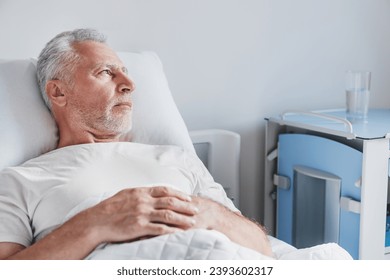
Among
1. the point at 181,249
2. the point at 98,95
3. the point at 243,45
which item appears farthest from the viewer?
the point at 243,45

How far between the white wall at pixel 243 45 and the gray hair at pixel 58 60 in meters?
0.29

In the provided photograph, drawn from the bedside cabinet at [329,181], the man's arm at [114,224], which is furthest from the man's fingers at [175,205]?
the bedside cabinet at [329,181]

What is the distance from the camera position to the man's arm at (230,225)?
4.17ft

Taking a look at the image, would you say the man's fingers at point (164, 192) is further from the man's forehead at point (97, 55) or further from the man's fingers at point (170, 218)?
the man's forehead at point (97, 55)

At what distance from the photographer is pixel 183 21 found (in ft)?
6.67

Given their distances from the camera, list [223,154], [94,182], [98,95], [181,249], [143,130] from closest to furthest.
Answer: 1. [181,249]
2. [94,182]
3. [98,95]
4. [143,130]
5. [223,154]

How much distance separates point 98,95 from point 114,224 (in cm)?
45

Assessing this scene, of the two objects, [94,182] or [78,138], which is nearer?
[94,182]

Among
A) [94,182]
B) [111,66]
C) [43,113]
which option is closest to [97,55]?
[111,66]

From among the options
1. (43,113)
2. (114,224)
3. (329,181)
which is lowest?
(329,181)

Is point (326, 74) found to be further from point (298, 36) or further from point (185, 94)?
point (185, 94)

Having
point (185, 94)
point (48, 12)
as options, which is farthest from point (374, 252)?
point (48, 12)

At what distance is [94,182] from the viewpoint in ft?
4.50

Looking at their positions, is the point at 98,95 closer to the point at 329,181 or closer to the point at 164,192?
the point at 164,192
